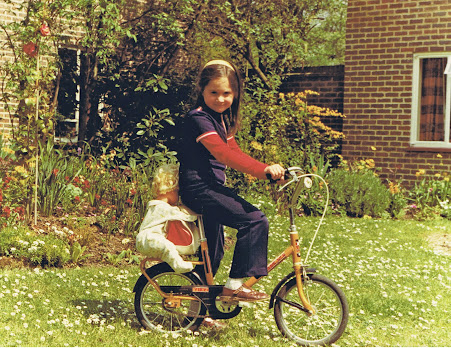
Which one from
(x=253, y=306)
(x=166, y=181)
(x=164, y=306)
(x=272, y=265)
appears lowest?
(x=253, y=306)

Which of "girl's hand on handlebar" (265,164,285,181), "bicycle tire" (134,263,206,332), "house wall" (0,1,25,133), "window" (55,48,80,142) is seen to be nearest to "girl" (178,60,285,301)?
"girl's hand on handlebar" (265,164,285,181)

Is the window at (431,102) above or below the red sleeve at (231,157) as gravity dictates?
above

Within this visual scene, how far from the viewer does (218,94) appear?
4.27m

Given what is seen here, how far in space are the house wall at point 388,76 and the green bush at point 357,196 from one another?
1.31 metres

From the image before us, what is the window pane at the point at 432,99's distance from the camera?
11.4m

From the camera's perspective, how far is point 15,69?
6336 mm

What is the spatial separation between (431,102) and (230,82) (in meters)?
8.06

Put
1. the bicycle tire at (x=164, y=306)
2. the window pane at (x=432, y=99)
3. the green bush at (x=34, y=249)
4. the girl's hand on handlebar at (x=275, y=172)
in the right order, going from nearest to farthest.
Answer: the girl's hand on handlebar at (x=275, y=172) → the bicycle tire at (x=164, y=306) → the green bush at (x=34, y=249) → the window pane at (x=432, y=99)

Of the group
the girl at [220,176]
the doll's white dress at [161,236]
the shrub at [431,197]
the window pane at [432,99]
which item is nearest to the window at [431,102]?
the window pane at [432,99]

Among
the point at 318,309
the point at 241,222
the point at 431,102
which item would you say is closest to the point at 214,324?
the point at 318,309

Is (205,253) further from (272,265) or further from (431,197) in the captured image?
(431,197)

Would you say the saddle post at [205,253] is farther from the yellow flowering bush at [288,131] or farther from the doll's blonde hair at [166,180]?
the yellow flowering bush at [288,131]

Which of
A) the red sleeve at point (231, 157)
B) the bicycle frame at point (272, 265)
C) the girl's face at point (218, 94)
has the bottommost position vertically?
the bicycle frame at point (272, 265)

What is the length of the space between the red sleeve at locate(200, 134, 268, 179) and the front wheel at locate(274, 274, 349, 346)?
80 cm
